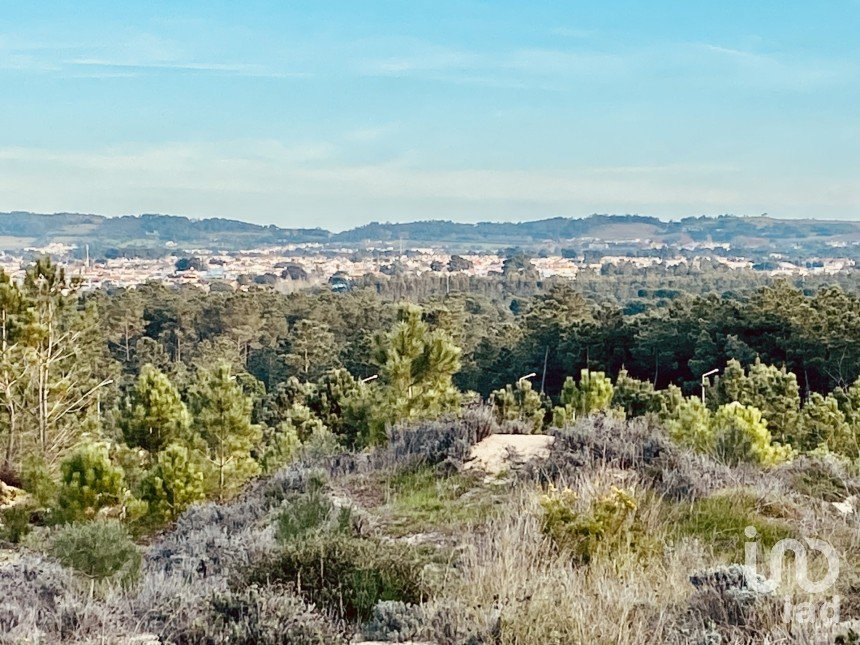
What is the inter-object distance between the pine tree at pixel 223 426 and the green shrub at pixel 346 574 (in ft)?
31.6

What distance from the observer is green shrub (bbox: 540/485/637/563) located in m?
4.33

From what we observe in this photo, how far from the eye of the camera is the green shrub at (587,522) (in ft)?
14.2

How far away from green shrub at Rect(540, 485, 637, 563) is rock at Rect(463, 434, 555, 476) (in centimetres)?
229

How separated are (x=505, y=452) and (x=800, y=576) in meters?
3.91

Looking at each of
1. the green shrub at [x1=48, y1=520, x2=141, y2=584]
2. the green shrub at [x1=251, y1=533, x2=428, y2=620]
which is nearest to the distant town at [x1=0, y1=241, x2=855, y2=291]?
the green shrub at [x1=48, y1=520, x2=141, y2=584]

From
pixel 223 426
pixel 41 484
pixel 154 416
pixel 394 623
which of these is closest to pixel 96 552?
pixel 394 623

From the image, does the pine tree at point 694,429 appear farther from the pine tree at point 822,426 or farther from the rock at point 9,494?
the rock at point 9,494

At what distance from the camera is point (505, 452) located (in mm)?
7520

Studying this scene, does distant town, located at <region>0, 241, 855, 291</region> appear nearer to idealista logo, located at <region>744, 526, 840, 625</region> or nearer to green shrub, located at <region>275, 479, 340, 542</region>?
green shrub, located at <region>275, 479, 340, 542</region>

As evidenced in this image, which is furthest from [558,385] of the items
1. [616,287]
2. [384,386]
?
[616,287]

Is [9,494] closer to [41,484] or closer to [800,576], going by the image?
[41,484]

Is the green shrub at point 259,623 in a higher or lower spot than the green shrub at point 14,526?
higher

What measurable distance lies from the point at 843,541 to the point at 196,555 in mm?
3672

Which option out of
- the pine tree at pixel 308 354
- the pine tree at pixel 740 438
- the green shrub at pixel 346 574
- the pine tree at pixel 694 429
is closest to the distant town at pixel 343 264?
the pine tree at pixel 308 354
